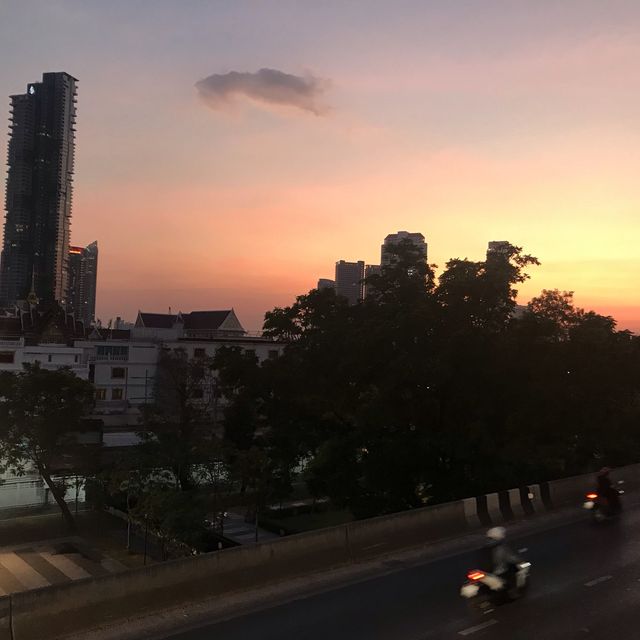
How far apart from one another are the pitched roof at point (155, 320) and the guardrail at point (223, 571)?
10011 centimetres

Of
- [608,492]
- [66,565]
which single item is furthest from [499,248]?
[66,565]

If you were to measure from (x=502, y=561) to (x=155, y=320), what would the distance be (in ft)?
350

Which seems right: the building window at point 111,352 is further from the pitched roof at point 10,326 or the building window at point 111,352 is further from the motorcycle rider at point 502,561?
the motorcycle rider at point 502,561

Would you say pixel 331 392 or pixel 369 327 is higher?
pixel 369 327

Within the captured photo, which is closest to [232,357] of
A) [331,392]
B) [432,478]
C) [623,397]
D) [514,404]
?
[331,392]

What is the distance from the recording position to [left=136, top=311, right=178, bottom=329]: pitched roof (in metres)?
111

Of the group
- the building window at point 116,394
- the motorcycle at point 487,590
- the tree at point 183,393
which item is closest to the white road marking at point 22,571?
the tree at point 183,393

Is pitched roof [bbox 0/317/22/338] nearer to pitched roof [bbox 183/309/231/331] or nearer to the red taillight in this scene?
pitched roof [bbox 183/309/231/331]

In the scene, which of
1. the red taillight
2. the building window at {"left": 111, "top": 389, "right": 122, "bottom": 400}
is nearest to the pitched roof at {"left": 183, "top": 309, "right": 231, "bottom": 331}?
the building window at {"left": 111, "top": 389, "right": 122, "bottom": 400}

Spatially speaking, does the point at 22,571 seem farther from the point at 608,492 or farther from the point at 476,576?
the point at 608,492

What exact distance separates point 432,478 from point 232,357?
1213 cm

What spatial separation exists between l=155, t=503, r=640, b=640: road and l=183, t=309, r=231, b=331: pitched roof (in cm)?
10657

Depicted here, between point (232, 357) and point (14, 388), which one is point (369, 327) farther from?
point (14, 388)

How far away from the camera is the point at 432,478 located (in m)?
27.2
